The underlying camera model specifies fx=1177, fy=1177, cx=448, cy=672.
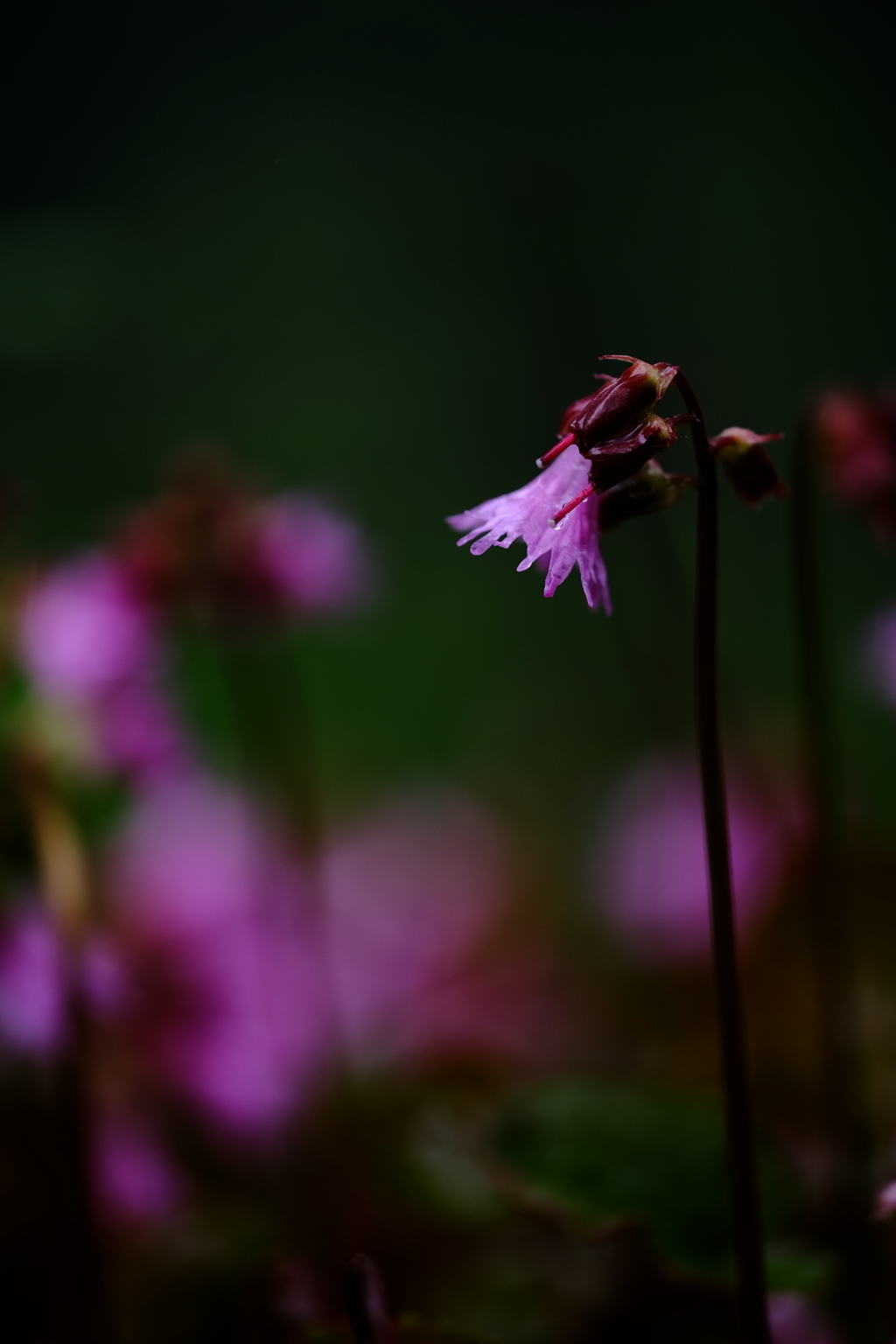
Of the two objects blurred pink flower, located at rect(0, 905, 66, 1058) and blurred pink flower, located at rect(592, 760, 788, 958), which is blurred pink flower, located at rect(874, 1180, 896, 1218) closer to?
blurred pink flower, located at rect(0, 905, 66, 1058)

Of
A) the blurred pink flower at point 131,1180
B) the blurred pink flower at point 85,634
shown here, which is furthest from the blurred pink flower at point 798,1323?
the blurred pink flower at point 85,634

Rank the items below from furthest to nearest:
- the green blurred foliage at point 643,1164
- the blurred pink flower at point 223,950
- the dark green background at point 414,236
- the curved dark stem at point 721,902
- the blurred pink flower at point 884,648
Answer: 1. the dark green background at point 414,236
2. the blurred pink flower at point 223,950
3. the blurred pink flower at point 884,648
4. the green blurred foliage at point 643,1164
5. the curved dark stem at point 721,902

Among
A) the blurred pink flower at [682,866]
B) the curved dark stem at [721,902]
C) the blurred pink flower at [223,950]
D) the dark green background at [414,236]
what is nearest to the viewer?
the curved dark stem at [721,902]

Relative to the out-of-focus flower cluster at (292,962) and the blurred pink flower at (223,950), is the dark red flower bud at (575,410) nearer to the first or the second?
the out-of-focus flower cluster at (292,962)

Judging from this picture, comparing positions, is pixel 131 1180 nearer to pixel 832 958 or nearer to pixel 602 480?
pixel 832 958

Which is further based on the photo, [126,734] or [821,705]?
[126,734]

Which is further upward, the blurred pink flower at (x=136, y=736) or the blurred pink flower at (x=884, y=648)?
the blurred pink flower at (x=136, y=736)

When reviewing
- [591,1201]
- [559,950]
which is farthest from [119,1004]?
[559,950]

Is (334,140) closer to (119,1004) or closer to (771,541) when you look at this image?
(771,541)
